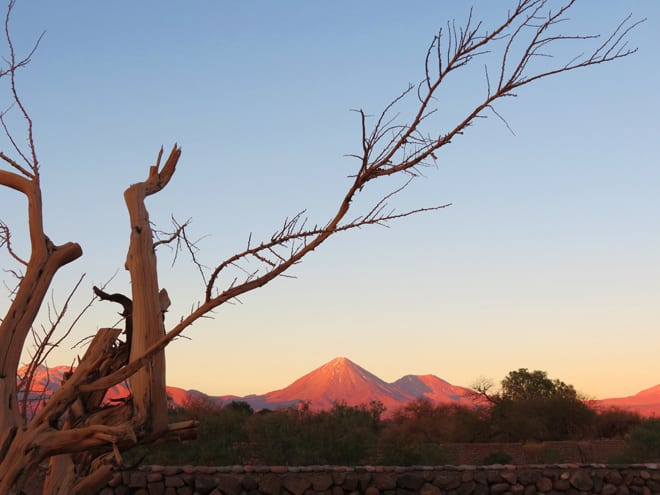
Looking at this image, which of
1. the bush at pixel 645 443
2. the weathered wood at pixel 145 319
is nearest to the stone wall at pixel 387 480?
the weathered wood at pixel 145 319

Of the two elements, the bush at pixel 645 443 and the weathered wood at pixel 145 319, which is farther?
the bush at pixel 645 443

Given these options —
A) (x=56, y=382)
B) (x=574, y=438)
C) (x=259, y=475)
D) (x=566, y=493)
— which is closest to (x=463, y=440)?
(x=574, y=438)

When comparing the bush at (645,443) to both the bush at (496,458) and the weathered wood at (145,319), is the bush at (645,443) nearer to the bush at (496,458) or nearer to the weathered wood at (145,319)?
the bush at (496,458)

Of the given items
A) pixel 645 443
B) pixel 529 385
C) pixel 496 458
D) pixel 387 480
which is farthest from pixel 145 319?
pixel 529 385

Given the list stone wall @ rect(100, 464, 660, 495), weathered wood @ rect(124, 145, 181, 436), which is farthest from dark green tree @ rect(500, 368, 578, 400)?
weathered wood @ rect(124, 145, 181, 436)

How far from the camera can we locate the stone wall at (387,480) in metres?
13.1

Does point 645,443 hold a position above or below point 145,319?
above

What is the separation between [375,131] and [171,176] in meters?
1.53

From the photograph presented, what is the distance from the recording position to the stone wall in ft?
43.1

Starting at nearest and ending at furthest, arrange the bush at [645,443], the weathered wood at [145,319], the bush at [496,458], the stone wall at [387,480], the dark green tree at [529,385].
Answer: the weathered wood at [145,319], the stone wall at [387,480], the bush at [645,443], the bush at [496,458], the dark green tree at [529,385]

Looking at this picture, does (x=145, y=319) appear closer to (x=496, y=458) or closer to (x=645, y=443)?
(x=496, y=458)

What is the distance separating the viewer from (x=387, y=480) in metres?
13.7

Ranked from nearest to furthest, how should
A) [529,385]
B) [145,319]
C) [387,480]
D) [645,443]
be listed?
1. [145,319]
2. [387,480]
3. [645,443]
4. [529,385]

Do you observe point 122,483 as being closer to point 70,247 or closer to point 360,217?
point 70,247
